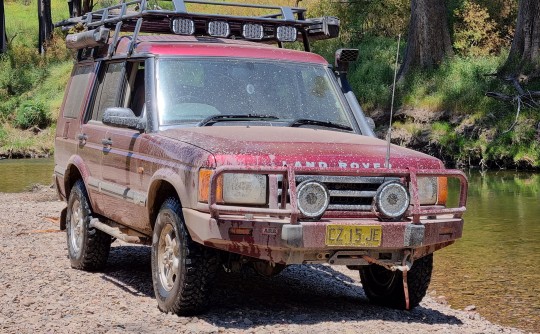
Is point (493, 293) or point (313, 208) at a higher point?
point (313, 208)

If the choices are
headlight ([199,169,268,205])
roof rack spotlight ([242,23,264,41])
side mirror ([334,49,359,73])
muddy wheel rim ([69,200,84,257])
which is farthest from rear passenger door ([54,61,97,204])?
headlight ([199,169,268,205])

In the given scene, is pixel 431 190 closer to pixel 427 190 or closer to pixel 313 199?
pixel 427 190

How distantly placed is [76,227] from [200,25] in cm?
231

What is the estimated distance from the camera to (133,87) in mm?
8742

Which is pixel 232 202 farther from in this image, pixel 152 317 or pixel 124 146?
pixel 124 146

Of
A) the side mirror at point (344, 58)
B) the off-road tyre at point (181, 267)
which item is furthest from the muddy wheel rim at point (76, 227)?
the side mirror at point (344, 58)

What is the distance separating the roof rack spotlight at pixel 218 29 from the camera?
29.2ft

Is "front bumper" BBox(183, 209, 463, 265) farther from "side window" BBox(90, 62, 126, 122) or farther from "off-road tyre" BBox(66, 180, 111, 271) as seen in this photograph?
"off-road tyre" BBox(66, 180, 111, 271)

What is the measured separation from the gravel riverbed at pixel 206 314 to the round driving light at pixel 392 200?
2.74 ft

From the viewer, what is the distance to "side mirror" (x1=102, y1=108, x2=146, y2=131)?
798cm

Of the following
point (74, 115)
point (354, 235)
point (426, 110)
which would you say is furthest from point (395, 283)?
point (426, 110)

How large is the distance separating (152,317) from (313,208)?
1.50 metres

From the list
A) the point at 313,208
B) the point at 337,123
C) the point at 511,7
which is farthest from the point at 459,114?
the point at 313,208

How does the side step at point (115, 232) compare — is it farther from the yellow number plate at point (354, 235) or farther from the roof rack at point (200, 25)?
the yellow number plate at point (354, 235)
